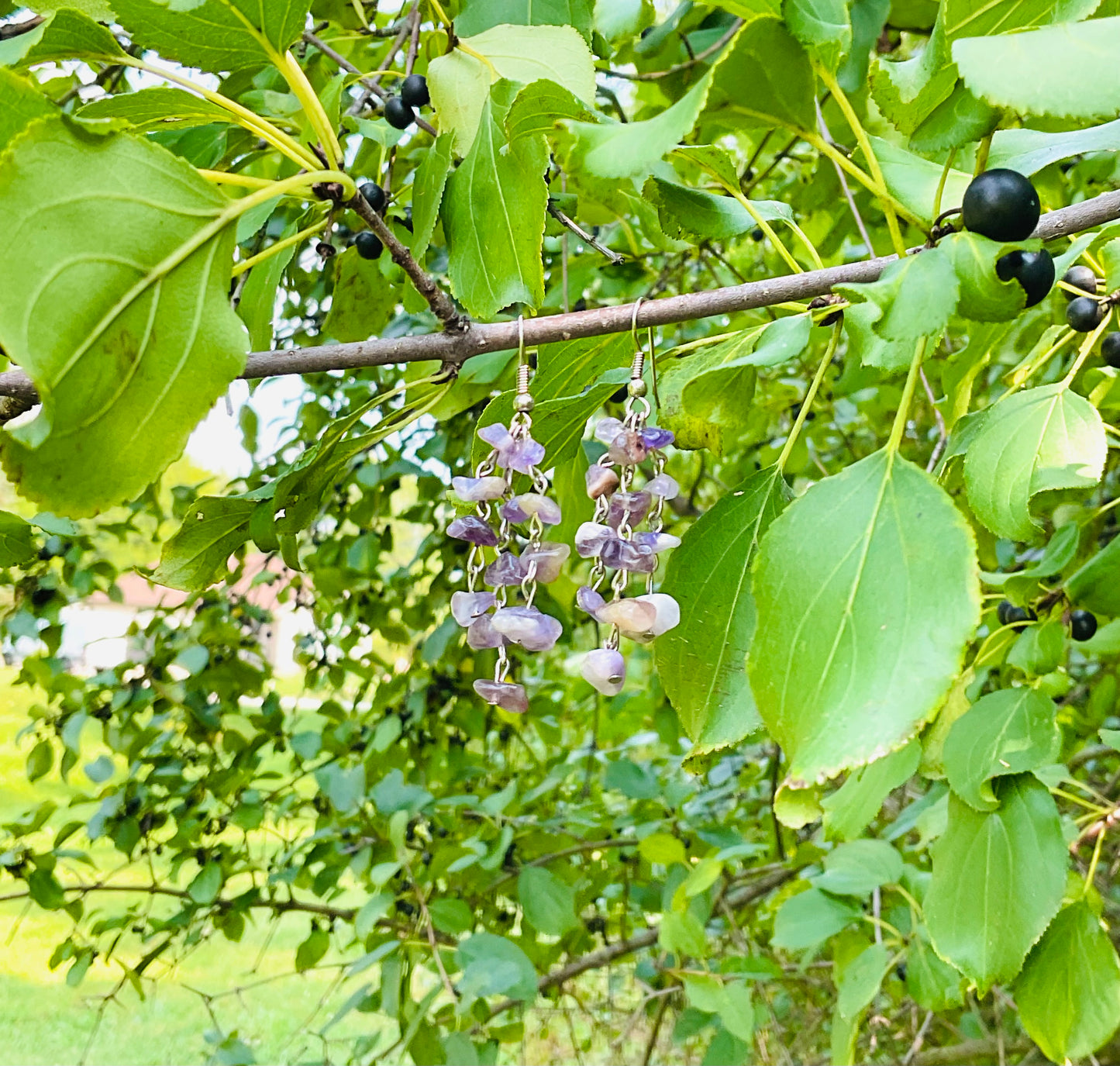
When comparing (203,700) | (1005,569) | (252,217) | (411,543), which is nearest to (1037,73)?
(252,217)

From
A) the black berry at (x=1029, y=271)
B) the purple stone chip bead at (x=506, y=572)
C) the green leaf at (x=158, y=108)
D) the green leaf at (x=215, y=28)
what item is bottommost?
the purple stone chip bead at (x=506, y=572)

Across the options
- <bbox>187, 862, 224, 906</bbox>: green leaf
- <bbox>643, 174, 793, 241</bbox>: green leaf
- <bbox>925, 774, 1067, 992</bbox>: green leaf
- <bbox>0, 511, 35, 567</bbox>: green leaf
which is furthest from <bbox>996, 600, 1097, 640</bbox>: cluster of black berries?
<bbox>187, 862, 224, 906</bbox>: green leaf

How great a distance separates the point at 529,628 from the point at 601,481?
0.10 metres

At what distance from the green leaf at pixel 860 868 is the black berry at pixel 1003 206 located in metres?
1.15

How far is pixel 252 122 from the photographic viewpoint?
0.59m

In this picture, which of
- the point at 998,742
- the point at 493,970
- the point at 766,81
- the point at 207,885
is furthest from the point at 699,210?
the point at 207,885

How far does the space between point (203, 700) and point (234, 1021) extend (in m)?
2.77

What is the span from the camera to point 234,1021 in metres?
4.01

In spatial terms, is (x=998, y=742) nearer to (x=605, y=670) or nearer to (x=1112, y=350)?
(x=1112, y=350)

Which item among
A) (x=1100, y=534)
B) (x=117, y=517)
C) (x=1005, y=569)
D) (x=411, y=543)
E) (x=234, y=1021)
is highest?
(x=1100, y=534)

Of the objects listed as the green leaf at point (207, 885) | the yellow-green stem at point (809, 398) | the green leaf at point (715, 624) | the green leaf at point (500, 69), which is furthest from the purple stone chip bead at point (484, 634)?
the green leaf at point (207, 885)

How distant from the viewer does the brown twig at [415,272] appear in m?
0.59

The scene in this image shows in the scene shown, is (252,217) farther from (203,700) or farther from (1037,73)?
(203,700)

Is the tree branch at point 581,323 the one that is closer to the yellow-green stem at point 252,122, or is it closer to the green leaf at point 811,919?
the yellow-green stem at point 252,122
